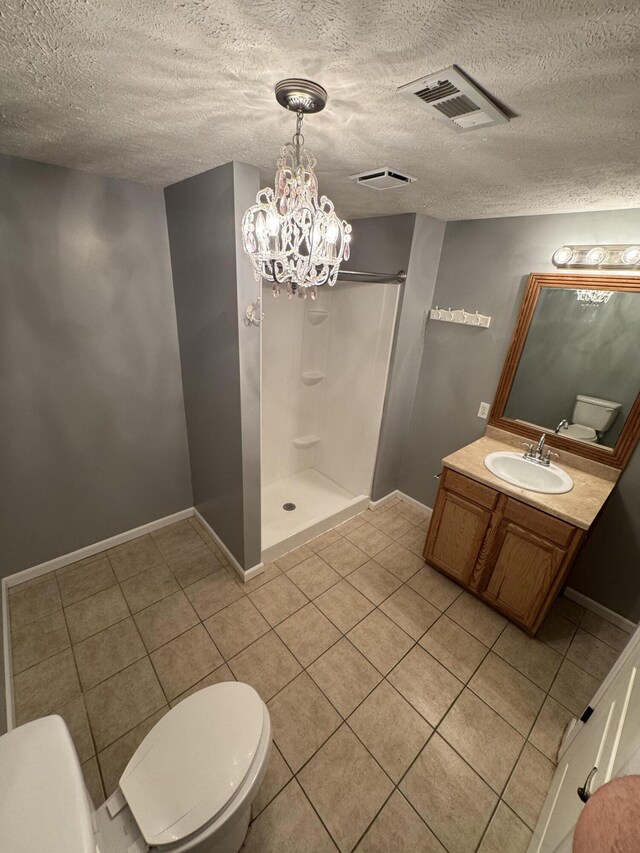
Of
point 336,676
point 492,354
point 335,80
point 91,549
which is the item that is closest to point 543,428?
point 492,354

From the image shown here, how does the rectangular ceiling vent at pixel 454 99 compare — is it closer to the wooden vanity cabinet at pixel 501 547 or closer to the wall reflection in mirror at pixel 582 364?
the wall reflection in mirror at pixel 582 364

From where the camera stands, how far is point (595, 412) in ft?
6.44

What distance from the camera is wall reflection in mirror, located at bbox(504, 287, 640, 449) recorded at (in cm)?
182

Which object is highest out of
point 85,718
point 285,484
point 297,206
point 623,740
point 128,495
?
point 297,206

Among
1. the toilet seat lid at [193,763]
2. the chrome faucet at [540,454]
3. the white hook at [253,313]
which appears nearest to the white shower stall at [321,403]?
the white hook at [253,313]

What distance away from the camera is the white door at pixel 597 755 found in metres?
0.78

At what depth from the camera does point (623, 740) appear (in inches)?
31.8

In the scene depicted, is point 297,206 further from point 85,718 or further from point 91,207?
point 85,718

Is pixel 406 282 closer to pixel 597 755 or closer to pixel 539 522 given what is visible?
pixel 539 522

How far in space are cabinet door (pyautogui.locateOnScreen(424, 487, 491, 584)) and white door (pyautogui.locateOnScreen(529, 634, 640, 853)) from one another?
2.77 ft

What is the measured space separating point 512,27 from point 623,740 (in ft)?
5.06

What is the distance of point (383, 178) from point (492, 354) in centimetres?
138

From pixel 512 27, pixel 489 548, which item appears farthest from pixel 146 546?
pixel 512 27

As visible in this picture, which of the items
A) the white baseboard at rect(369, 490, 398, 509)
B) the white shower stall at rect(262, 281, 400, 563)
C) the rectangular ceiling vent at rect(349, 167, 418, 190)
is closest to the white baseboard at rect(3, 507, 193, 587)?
the white shower stall at rect(262, 281, 400, 563)
